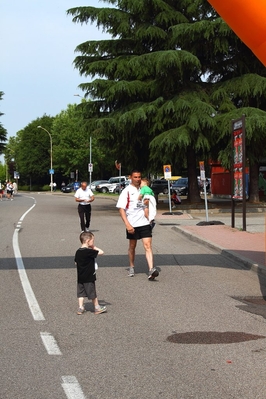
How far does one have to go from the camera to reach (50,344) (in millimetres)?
6656

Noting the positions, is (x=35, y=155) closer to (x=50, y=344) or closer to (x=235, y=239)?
(x=235, y=239)

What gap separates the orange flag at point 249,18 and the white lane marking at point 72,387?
5228 mm

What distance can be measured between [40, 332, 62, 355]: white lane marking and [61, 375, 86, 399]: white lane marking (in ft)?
2.78

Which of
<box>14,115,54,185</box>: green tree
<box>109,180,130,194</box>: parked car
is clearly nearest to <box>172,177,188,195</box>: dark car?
<box>109,180,130,194</box>: parked car

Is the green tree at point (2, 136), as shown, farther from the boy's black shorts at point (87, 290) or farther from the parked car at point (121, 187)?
the boy's black shorts at point (87, 290)

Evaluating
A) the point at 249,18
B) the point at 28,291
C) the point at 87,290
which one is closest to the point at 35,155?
the point at 28,291

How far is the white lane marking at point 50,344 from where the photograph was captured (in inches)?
250

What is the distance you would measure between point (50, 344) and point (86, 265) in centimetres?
176

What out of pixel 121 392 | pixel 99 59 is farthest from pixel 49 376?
pixel 99 59

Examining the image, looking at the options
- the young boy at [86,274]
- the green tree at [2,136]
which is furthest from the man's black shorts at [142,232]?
the green tree at [2,136]

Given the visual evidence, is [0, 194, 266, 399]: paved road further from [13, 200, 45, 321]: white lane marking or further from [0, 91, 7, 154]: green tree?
[0, 91, 7, 154]: green tree

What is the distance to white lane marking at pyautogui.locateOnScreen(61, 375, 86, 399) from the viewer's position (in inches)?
197

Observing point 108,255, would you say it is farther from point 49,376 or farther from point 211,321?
point 49,376

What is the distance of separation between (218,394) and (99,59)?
1239 inches
